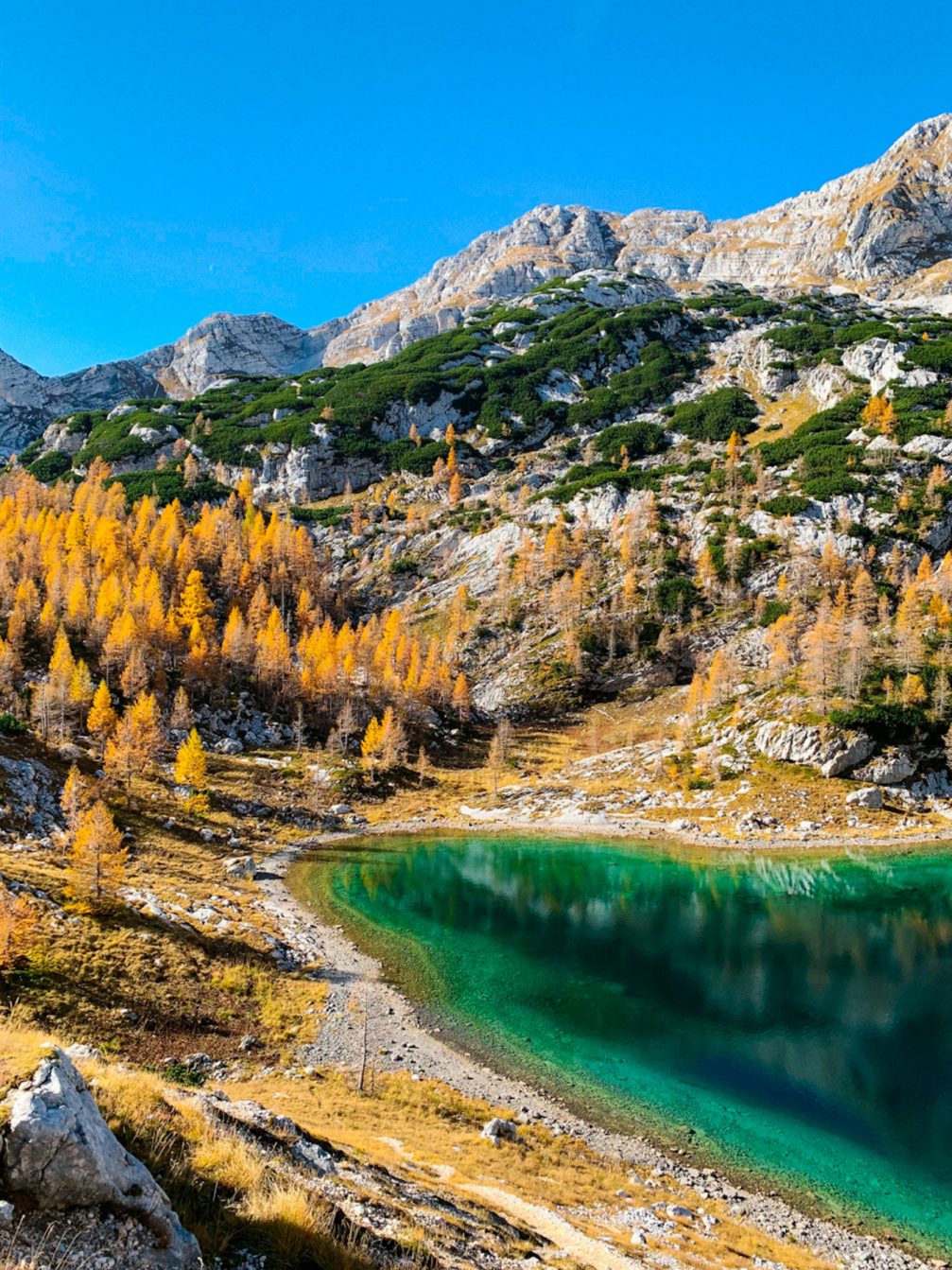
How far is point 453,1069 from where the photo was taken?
1264 inches

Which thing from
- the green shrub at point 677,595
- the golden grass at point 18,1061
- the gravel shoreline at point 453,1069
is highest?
the green shrub at point 677,595

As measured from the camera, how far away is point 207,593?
132m

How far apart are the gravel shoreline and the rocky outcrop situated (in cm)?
6633

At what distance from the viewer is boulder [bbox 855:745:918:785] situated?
83188 millimetres

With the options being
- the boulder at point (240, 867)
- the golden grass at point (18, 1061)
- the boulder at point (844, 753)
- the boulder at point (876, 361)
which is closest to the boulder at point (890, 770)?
the boulder at point (844, 753)

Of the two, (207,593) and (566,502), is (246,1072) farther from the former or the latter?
(566,502)

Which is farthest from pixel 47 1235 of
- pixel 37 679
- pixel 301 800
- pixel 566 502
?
pixel 566 502

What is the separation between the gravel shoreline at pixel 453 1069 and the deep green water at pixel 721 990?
1481 mm

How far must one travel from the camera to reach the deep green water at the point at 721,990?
27.8 m

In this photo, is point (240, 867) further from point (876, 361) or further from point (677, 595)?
point (876, 361)

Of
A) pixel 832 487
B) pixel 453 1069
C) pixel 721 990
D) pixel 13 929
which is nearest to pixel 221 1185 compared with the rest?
pixel 453 1069

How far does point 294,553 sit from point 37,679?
6850 centimetres

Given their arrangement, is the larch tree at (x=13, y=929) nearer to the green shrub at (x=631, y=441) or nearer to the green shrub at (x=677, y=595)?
the green shrub at (x=677, y=595)

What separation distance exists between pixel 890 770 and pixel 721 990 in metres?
56.0
